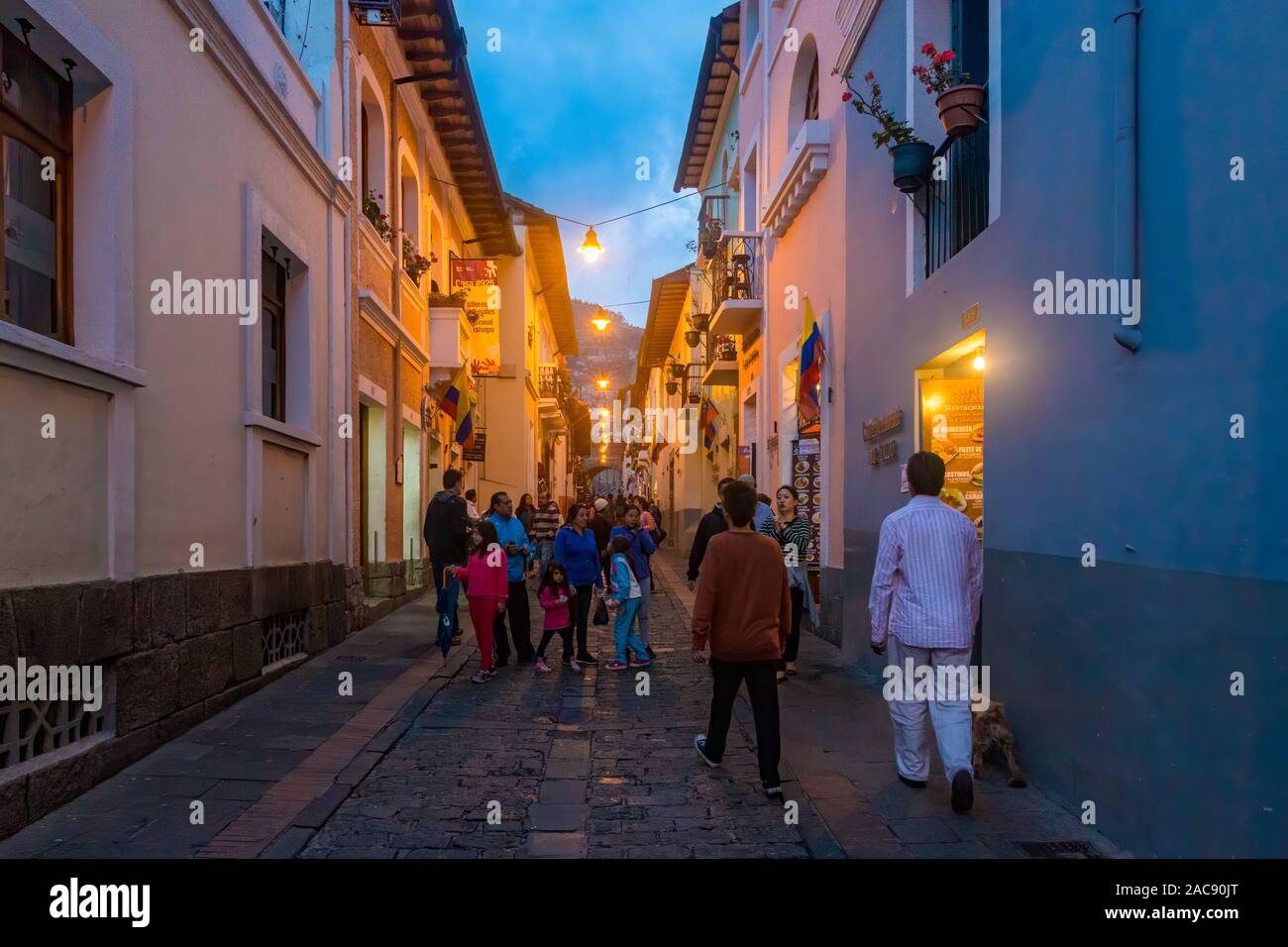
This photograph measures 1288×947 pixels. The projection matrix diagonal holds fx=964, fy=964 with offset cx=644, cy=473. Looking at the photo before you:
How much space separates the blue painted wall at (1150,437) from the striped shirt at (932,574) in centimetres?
39

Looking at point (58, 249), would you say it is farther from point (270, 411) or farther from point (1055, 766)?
point (1055, 766)

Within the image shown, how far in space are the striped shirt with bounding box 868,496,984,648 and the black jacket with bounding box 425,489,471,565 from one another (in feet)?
18.3

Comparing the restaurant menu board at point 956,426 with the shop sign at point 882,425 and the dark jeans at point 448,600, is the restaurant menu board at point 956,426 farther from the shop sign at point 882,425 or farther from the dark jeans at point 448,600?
the dark jeans at point 448,600

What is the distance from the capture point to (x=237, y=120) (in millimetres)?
7777

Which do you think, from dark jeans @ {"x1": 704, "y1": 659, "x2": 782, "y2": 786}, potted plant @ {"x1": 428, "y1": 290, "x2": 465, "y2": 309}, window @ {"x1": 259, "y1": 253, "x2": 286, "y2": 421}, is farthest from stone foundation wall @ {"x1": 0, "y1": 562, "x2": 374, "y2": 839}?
potted plant @ {"x1": 428, "y1": 290, "x2": 465, "y2": 309}

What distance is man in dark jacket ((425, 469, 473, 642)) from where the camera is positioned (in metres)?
9.89

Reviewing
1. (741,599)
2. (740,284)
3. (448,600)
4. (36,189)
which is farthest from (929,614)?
(740,284)

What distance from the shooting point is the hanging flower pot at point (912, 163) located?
7547mm

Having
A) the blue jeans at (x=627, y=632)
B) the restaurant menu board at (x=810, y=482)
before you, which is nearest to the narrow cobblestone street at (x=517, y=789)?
the blue jeans at (x=627, y=632)

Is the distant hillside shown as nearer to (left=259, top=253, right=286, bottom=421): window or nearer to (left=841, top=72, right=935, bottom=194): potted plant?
(left=259, top=253, right=286, bottom=421): window

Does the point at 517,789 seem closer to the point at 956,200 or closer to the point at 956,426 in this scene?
the point at 956,426

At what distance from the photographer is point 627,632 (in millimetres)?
9648
